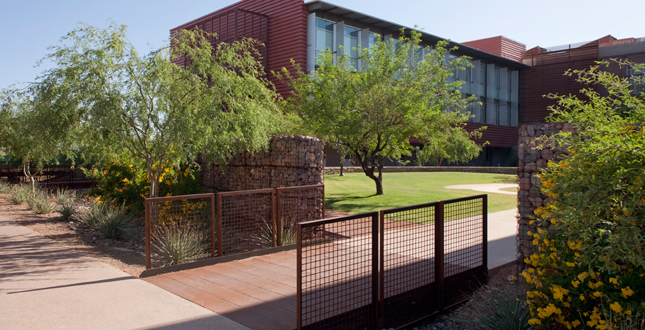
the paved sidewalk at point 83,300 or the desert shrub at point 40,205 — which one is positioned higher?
the desert shrub at point 40,205

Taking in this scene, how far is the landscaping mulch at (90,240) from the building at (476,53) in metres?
18.6

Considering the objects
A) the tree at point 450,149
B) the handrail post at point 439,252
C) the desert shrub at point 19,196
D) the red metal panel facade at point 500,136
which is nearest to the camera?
the handrail post at point 439,252

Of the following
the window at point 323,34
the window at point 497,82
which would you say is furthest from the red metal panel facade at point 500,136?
the window at point 323,34

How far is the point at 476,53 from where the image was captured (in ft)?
133

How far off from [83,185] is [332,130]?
1297cm

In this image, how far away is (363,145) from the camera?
60.1ft

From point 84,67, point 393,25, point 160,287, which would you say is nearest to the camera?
point 160,287

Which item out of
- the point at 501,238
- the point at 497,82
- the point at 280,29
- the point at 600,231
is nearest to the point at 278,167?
the point at 501,238

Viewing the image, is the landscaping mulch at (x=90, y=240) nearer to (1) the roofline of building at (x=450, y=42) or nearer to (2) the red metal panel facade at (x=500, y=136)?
(1) the roofline of building at (x=450, y=42)

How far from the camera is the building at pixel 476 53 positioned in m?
29.2

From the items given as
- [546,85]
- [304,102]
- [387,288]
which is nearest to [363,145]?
[304,102]

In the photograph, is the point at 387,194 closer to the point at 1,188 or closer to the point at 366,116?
the point at 366,116

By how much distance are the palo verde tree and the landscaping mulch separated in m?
1.75

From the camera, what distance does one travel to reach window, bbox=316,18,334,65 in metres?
29.5
